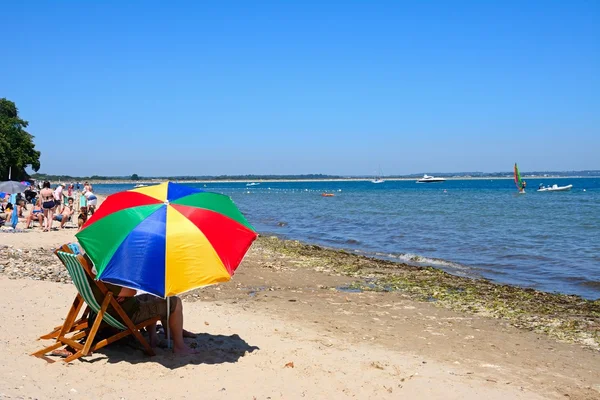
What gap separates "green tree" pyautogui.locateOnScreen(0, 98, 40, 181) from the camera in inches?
2340

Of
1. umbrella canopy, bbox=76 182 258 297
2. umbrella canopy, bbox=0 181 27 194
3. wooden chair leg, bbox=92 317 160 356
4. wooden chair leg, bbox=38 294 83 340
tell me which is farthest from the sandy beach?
umbrella canopy, bbox=0 181 27 194

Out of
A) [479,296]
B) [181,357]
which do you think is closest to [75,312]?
[181,357]

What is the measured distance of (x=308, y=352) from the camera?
6984mm

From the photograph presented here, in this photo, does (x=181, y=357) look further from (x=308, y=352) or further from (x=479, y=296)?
(x=479, y=296)

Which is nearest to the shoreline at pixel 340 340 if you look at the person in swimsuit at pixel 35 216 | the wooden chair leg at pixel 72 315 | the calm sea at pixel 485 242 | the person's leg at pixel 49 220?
the wooden chair leg at pixel 72 315

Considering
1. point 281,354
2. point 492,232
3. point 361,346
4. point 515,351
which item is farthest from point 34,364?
point 492,232

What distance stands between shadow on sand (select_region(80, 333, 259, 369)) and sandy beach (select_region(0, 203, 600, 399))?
22 millimetres

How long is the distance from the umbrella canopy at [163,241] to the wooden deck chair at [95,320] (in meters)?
0.39

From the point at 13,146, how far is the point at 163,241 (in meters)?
69.6

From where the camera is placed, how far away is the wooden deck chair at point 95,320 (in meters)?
5.96

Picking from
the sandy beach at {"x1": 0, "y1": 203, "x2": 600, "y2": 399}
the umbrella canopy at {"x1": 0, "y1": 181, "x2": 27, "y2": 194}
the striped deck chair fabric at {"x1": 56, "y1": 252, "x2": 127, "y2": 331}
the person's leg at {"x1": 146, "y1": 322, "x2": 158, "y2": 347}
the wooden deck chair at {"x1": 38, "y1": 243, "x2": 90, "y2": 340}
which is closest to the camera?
the sandy beach at {"x1": 0, "y1": 203, "x2": 600, "y2": 399}

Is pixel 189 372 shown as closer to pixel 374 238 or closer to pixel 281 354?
pixel 281 354

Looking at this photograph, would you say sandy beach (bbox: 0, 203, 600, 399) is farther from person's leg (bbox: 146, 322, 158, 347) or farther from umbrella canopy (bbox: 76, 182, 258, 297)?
umbrella canopy (bbox: 76, 182, 258, 297)

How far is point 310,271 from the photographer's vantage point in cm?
1476
